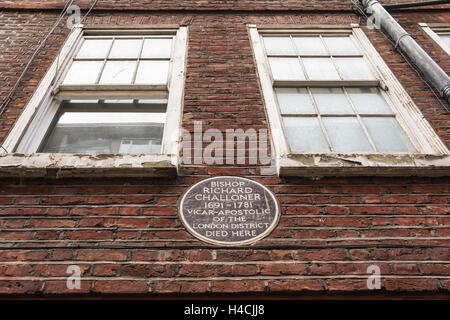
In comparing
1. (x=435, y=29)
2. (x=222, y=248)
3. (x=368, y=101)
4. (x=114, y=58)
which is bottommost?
(x=222, y=248)

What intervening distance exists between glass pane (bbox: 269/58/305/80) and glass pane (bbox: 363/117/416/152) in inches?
37.1

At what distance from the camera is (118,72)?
3.37 m

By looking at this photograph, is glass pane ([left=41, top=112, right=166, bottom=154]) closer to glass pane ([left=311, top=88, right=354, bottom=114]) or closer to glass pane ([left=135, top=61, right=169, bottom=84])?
glass pane ([left=135, top=61, right=169, bottom=84])

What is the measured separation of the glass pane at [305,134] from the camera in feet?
8.61

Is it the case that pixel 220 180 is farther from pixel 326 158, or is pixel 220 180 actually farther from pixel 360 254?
pixel 360 254

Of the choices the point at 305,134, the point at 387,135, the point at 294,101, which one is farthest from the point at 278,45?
the point at 387,135

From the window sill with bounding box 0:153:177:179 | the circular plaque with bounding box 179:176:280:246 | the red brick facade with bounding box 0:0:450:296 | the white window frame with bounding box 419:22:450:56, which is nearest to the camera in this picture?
the red brick facade with bounding box 0:0:450:296

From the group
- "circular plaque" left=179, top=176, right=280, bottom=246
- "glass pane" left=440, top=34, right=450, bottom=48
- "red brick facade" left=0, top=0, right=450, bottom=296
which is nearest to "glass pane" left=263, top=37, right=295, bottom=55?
"red brick facade" left=0, top=0, right=450, bottom=296

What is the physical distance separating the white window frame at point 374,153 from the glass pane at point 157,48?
1.12m

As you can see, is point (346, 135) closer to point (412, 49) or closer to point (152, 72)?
point (412, 49)

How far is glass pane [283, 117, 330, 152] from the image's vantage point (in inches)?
103

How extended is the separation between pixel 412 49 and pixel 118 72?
3.38m

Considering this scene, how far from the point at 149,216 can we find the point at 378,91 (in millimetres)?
2767
